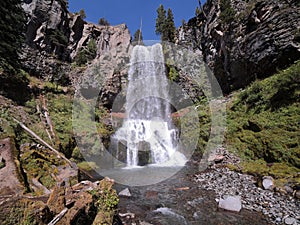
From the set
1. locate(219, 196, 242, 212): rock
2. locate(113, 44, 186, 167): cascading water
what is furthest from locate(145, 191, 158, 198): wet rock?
locate(113, 44, 186, 167): cascading water

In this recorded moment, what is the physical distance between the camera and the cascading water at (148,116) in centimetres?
1405

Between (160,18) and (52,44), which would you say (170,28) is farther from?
(52,44)

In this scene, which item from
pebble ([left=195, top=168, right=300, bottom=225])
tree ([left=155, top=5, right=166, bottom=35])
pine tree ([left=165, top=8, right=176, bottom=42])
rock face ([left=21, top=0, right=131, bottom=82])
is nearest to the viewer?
pebble ([left=195, top=168, right=300, bottom=225])

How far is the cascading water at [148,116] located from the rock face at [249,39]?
289 inches

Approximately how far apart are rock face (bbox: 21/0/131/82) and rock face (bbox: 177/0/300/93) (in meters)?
19.0

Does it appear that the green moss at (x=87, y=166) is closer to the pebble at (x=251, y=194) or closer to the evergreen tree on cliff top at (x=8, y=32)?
the pebble at (x=251, y=194)

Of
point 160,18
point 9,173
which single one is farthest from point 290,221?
point 160,18

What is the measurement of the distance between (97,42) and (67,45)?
689 centimetres

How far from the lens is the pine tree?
30.8m

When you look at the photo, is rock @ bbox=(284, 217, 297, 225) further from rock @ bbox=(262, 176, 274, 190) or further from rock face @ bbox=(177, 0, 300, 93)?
rock face @ bbox=(177, 0, 300, 93)

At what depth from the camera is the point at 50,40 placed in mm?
20562


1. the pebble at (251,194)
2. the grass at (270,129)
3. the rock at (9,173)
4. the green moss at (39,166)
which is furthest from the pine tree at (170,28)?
the rock at (9,173)

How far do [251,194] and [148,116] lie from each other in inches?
547

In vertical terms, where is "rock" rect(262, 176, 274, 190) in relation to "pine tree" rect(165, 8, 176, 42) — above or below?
below
